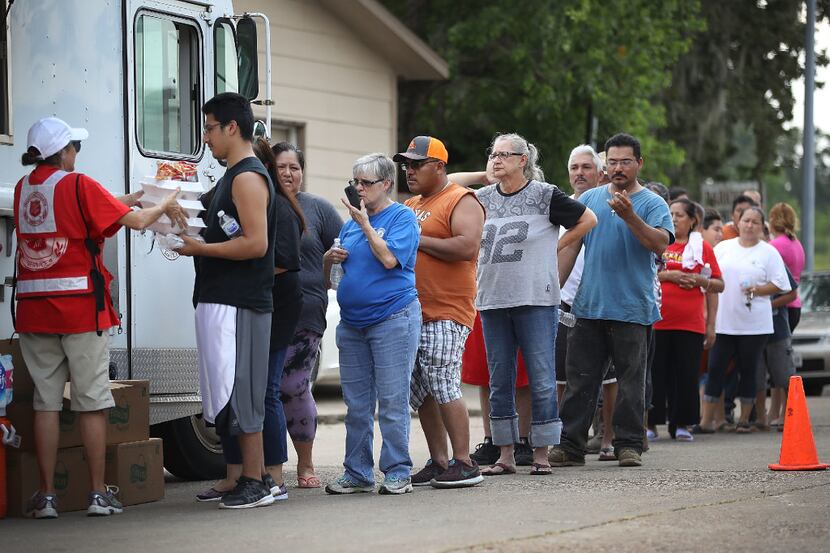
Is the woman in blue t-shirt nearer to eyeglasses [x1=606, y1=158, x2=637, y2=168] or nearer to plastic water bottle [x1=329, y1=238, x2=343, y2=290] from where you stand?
plastic water bottle [x1=329, y1=238, x2=343, y2=290]

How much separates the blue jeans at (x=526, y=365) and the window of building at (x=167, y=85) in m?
2.11

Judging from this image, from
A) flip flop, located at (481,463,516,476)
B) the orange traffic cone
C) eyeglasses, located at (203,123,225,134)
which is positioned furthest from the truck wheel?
the orange traffic cone

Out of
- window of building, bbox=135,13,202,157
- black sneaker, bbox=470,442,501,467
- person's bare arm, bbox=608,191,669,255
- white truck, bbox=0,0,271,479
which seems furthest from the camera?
black sneaker, bbox=470,442,501,467

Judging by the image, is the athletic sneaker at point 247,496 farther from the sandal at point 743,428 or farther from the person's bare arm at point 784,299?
the person's bare arm at point 784,299

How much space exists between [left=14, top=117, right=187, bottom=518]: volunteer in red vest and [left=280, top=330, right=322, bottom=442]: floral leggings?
54.9 inches

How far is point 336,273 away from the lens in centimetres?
849

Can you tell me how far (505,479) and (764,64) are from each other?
19827mm

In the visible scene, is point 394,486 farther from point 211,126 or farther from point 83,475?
point 211,126

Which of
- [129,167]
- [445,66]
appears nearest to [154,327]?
[129,167]

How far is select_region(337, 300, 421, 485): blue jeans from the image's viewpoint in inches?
322

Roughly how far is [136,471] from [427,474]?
1585 mm

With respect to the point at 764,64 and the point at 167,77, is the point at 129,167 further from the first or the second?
the point at 764,64

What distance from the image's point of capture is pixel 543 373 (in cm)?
929

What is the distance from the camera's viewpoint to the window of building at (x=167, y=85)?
896 centimetres
